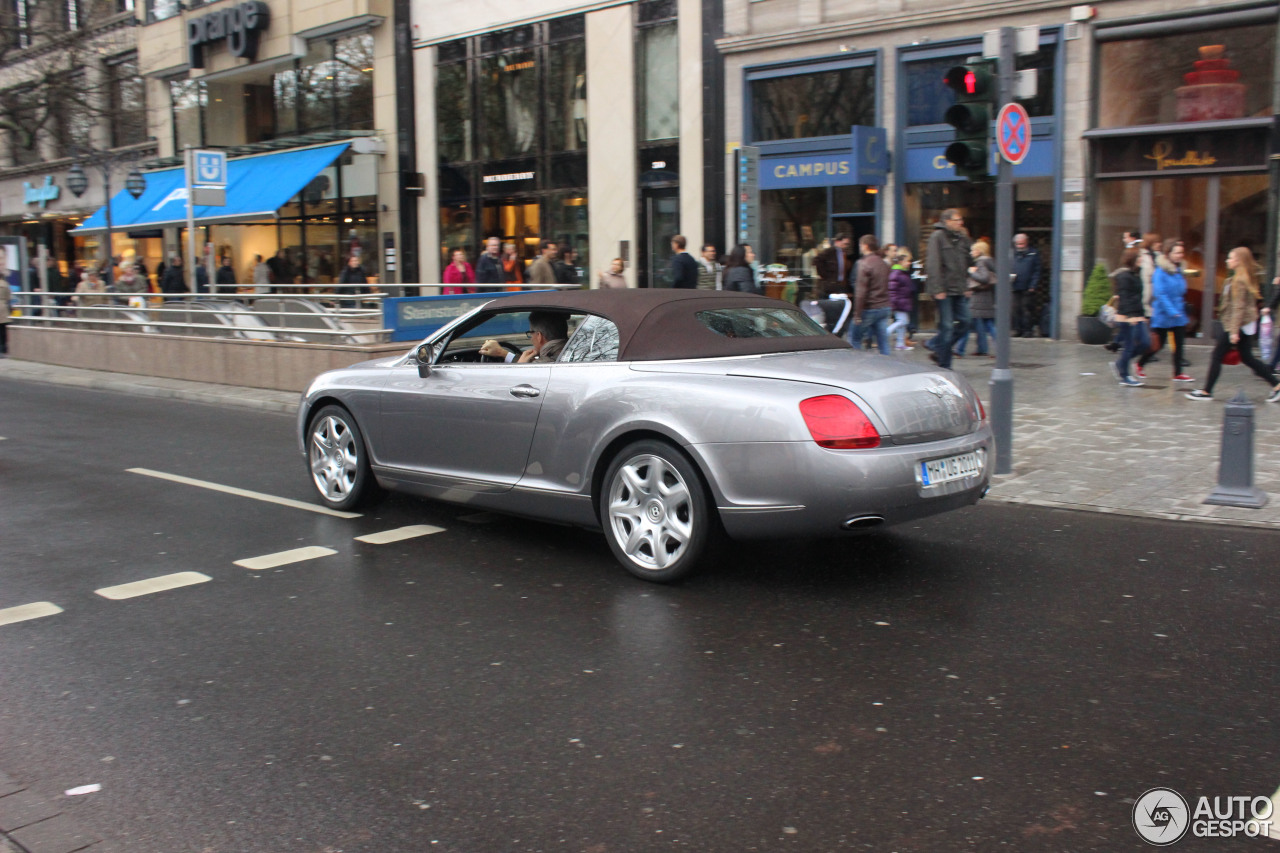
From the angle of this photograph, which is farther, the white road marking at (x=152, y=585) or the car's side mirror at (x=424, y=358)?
the car's side mirror at (x=424, y=358)

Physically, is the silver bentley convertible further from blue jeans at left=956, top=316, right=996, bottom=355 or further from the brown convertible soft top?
blue jeans at left=956, top=316, right=996, bottom=355

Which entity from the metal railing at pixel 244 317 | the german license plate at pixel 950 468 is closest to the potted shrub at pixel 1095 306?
the metal railing at pixel 244 317

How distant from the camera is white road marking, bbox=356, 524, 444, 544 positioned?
688 centimetres

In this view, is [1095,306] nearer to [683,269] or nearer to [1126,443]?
[683,269]

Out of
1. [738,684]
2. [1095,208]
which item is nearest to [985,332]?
[1095,208]

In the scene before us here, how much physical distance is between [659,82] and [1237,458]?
1802 cm

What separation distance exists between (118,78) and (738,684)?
37.1 m

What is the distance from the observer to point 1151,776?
352 cm

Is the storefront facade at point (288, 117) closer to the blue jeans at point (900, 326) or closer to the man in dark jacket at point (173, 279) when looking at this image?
the man in dark jacket at point (173, 279)

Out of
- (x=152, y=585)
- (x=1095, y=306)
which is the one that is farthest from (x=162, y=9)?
(x=152, y=585)

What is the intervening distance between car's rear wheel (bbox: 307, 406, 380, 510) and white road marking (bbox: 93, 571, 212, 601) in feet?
4.94

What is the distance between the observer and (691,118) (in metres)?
22.8

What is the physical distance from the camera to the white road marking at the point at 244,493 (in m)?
7.72

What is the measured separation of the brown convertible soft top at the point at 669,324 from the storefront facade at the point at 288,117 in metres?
22.6
